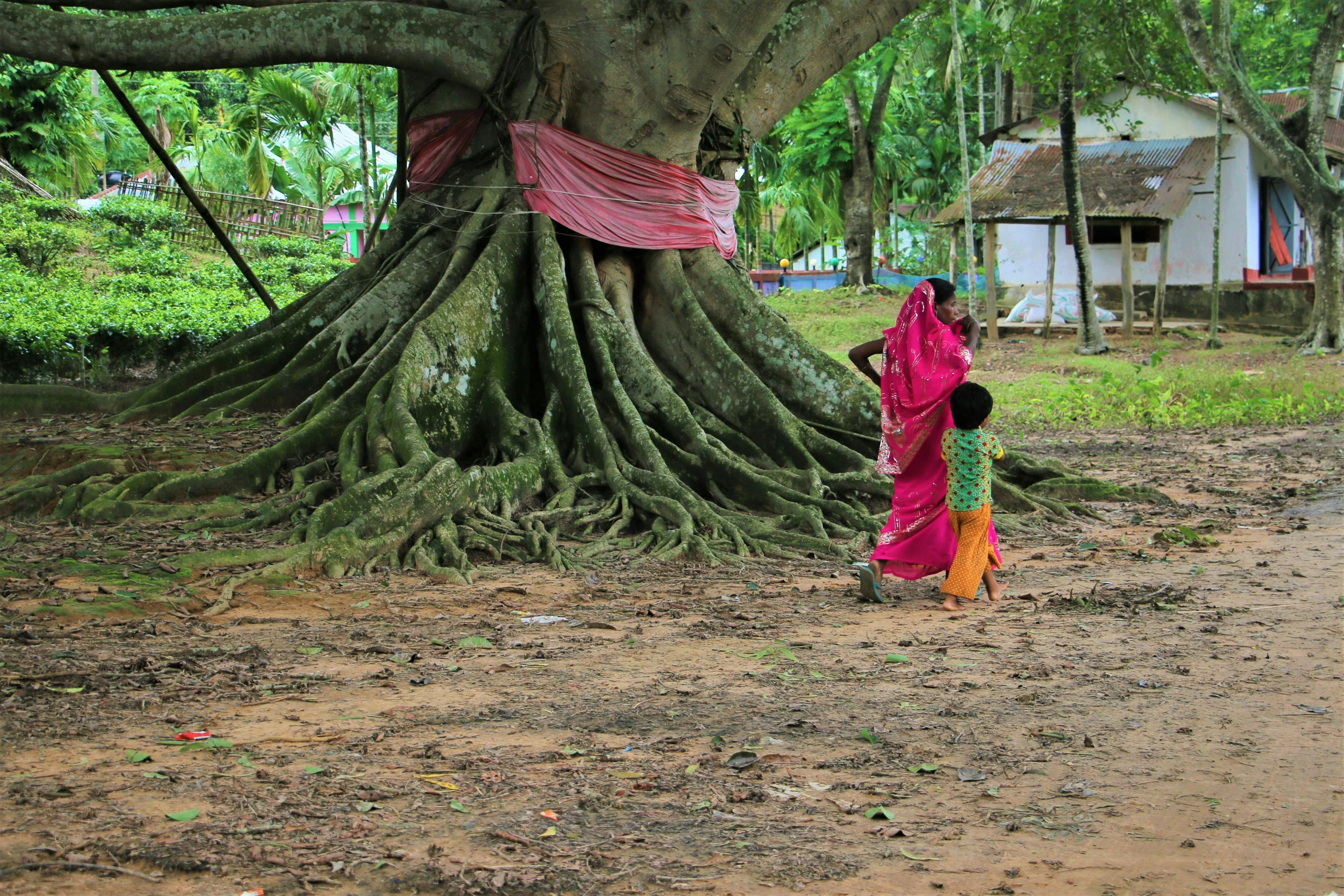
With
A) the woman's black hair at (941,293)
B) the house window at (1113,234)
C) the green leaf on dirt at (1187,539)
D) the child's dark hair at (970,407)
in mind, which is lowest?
the green leaf on dirt at (1187,539)

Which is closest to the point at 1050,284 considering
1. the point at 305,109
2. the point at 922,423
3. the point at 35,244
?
the point at 305,109

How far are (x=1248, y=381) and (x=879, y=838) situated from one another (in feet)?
44.1

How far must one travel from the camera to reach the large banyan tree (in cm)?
676

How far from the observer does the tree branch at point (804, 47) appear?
372 inches

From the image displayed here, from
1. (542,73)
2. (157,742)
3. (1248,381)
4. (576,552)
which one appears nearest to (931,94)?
(1248,381)

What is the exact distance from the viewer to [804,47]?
31.3 feet

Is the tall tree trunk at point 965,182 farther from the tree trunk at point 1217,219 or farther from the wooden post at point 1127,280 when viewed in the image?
the tree trunk at point 1217,219

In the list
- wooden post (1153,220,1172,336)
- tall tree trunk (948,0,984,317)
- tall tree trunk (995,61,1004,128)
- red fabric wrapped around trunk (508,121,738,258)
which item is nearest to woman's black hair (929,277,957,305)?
red fabric wrapped around trunk (508,121,738,258)

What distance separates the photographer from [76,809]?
2951 millimetres

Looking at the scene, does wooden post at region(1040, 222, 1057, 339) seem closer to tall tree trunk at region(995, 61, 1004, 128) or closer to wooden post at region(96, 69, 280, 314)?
tall tree trunk at region(995, 61, 1004, 128)

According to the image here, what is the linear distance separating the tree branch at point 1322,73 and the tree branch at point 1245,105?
17 centimetres

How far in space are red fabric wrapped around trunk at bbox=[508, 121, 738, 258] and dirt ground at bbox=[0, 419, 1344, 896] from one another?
3.29m

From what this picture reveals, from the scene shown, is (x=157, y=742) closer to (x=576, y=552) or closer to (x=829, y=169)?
(x=576, y=552)

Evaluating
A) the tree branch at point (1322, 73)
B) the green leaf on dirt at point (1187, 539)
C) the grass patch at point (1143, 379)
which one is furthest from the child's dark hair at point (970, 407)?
the tree branch at point (1322, 73)
